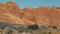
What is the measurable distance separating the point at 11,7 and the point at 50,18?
21.4m

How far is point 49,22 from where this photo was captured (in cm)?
10394

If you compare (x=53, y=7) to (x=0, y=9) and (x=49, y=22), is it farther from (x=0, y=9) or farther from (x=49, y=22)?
(x=0, y=9)

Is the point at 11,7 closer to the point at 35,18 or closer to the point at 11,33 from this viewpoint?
the point at 35,18

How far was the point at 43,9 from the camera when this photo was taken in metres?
115

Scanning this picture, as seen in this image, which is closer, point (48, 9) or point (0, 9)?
point (0, 9)

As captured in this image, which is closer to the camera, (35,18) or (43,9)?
(35,18)

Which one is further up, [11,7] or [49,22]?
[11,7]

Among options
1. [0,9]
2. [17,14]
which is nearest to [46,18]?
[17,14]

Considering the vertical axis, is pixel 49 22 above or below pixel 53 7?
below

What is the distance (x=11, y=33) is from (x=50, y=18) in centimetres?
9315

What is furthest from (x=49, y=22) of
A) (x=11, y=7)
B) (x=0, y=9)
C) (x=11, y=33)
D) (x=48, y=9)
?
(x=11, y=33)

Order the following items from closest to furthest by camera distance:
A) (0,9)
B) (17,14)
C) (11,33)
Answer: (11,33) → (0,9) → (17,14)

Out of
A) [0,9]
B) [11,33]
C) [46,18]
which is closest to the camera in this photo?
[11,33]

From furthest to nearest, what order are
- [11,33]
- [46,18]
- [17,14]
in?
[46,18]
[17,14]
[11,33]
